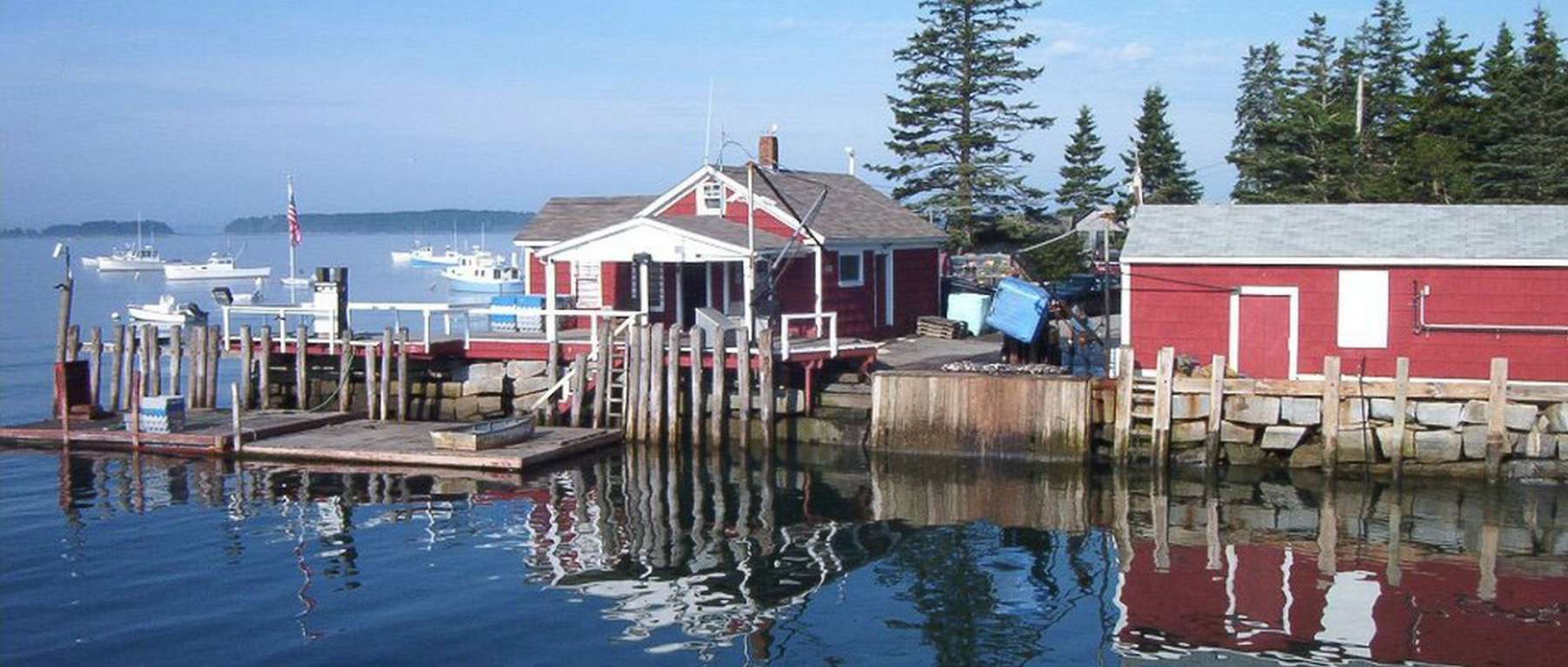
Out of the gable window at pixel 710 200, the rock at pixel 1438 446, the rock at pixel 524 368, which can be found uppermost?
the gable window at pixel 710 200

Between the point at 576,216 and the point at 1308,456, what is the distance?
19278 millimetres

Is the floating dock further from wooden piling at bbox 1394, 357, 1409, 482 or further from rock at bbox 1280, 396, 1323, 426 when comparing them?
wooden piling at bbox 1394, 357, 1409, 482

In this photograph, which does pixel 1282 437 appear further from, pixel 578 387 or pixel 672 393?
pixel 578 387

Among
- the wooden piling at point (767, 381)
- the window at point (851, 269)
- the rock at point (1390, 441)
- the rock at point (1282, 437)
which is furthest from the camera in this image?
the window at point (851, 269)

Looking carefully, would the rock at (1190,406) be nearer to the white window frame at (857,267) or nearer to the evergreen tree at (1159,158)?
the white window frame at (857,267)

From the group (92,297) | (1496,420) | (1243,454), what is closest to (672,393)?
(1243,454)

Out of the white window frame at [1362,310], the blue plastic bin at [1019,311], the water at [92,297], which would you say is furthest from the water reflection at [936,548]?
the water at [92,297]

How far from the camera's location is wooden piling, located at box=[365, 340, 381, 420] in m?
30.3

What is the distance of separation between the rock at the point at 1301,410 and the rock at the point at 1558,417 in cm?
332

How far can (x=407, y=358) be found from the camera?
30125 mm

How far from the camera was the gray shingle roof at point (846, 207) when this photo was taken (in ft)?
109

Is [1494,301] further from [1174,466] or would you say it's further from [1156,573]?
[1156,573]

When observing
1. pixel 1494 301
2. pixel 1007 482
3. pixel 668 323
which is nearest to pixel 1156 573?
pixel 1007 482

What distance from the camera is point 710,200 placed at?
3438 cm
